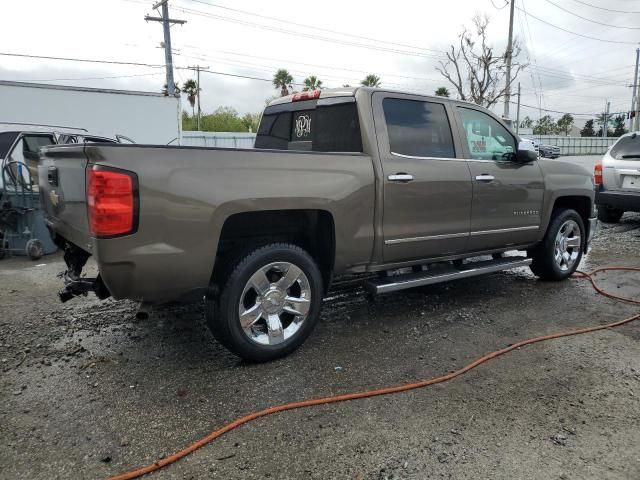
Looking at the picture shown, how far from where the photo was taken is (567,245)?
569 centimetres

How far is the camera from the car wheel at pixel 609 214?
10.0 meters

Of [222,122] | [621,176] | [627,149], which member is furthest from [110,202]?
[222,122]

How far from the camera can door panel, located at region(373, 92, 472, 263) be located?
12.9 feet

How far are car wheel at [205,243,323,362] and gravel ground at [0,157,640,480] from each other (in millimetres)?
175

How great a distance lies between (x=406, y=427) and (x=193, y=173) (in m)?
1.91

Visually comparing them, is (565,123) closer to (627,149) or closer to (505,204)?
(627,149)

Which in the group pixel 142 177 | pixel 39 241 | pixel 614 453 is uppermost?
pixel 142 177

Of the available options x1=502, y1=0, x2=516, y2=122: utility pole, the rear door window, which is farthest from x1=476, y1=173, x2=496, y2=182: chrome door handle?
x1=502, y1=0, x2=516, y2=122: utility pole

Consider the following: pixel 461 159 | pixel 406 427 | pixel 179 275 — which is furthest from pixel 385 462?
pixel 461 159

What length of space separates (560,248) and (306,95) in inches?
133

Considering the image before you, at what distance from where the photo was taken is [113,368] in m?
3.45

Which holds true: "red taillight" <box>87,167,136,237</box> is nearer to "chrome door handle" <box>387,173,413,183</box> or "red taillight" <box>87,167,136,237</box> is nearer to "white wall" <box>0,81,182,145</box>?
"chrome door handle" <box>387,173,413,183</box>

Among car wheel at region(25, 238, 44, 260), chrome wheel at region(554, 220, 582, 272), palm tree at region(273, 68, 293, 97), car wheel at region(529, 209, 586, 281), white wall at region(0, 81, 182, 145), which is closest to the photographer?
car wheel at region(529, 209, 586, 281)

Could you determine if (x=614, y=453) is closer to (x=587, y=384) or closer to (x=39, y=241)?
(x=587, y=384)
